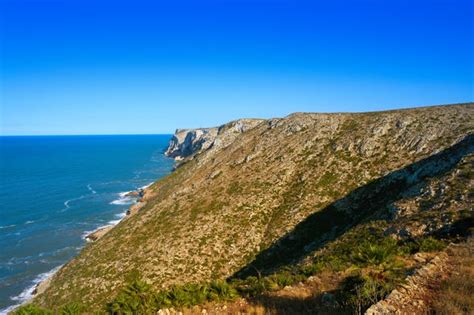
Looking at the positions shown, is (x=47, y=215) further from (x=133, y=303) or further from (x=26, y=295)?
(x=133, y=303)

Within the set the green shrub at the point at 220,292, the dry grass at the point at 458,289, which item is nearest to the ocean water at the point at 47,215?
the green shrub at the point at 220,292

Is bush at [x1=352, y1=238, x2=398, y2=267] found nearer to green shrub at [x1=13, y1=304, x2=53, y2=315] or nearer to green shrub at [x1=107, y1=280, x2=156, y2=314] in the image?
green shrub at [x1=107, y1=280, x2=156, y2=314]

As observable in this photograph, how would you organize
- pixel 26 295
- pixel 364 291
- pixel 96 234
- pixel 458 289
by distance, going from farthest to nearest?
1. pixel 96 234
2. pixel 26 295
3. pixel 364 291
4. pixel 458 289

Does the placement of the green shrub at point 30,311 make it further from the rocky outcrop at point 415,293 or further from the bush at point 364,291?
the rocky outcrop at point 415,293

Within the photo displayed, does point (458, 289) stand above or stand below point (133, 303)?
above

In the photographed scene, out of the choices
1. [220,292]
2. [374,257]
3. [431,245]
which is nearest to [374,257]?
[374,257]
